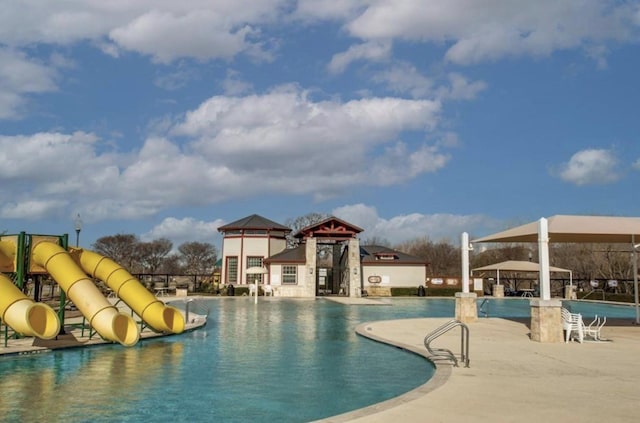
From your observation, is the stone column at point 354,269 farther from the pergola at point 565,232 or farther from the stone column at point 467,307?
the pergola at point 565,232

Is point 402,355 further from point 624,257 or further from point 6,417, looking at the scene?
point 624,257

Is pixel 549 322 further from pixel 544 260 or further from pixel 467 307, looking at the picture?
pixel 467 307

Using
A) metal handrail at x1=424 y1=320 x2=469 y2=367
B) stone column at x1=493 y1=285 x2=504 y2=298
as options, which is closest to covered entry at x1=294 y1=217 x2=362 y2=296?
stone column at x1=493 y1=285 x2=504 y2=298

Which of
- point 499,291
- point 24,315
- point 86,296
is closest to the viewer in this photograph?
point 24,315

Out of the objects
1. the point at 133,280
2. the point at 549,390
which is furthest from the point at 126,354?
the point at 549,390

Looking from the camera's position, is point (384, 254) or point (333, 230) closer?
point (333, 230)

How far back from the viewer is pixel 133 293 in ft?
51.6

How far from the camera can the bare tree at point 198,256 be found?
87250 mm

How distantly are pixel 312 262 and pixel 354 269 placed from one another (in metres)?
3.48

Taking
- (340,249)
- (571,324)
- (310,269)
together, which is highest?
(340,249)

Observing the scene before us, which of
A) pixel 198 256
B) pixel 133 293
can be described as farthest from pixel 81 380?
pixel 198 256

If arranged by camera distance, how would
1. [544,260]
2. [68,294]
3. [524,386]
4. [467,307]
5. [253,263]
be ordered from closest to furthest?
1. [524,386]
2. [68,294]
3. [544,260]
4. [467,307]
5. [253,263]

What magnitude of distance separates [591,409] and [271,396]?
15.3 feet

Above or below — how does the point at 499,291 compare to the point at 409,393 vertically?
below
